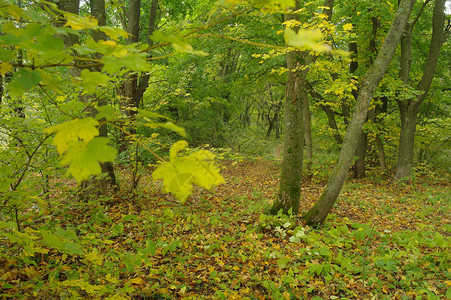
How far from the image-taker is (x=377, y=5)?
262 inches

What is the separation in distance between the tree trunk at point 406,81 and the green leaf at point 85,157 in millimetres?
10778

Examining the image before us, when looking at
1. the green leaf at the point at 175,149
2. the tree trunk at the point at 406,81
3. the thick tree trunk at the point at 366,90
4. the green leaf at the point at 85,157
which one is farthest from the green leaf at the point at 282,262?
the tree trunk at the point at 406,81

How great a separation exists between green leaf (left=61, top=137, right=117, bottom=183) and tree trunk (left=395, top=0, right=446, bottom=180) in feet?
35.4

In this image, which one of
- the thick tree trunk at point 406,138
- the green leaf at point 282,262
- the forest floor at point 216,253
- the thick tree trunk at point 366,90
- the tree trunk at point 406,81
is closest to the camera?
the forest floor at point 216,253

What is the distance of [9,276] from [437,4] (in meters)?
13.3

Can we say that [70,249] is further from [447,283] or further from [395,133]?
[395,133]

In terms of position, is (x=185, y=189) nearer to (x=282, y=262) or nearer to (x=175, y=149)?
(x=175, y=149)

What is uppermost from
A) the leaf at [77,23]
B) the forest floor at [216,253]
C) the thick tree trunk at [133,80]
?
the thick tree trunk at [133,80]

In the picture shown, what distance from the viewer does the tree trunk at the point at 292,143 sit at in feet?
14.9

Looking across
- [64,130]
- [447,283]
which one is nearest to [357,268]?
[447,283]

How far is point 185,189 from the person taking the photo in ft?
2.37

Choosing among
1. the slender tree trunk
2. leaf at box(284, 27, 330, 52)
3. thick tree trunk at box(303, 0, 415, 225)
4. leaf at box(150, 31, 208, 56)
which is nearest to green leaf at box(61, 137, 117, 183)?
leaf at box(150, 31, 208, 56)

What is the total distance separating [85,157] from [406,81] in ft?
36.3

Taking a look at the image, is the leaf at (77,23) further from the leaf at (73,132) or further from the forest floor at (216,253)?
the forest floor at (216,253)
